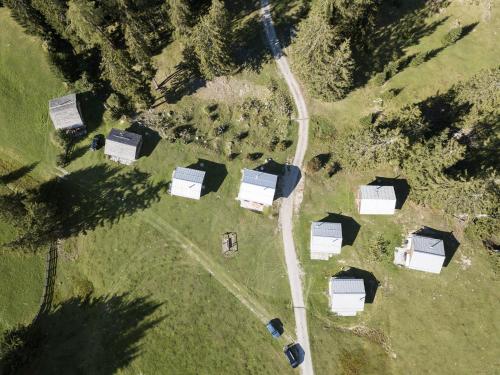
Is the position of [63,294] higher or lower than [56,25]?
lower

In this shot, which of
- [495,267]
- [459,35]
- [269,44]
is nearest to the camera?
[495,267]

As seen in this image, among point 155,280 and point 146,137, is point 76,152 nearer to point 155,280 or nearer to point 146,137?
point 146,137

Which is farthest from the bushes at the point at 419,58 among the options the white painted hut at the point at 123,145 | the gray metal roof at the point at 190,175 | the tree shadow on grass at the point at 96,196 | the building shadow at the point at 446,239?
the white painted hut at the point at 123,145

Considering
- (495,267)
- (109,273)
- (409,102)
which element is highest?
(409,102)

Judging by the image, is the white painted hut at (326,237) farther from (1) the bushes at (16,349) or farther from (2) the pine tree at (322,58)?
(1) the bushes at (16,349)

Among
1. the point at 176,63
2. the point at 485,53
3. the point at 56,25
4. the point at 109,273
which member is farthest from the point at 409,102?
the point at 56,25

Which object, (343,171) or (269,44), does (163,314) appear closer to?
(343,171)

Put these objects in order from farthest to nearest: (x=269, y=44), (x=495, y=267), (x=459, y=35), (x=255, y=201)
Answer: (x=269, y=44), (x=459, y=35), (x=255, y=201), (x=495, y=267)
